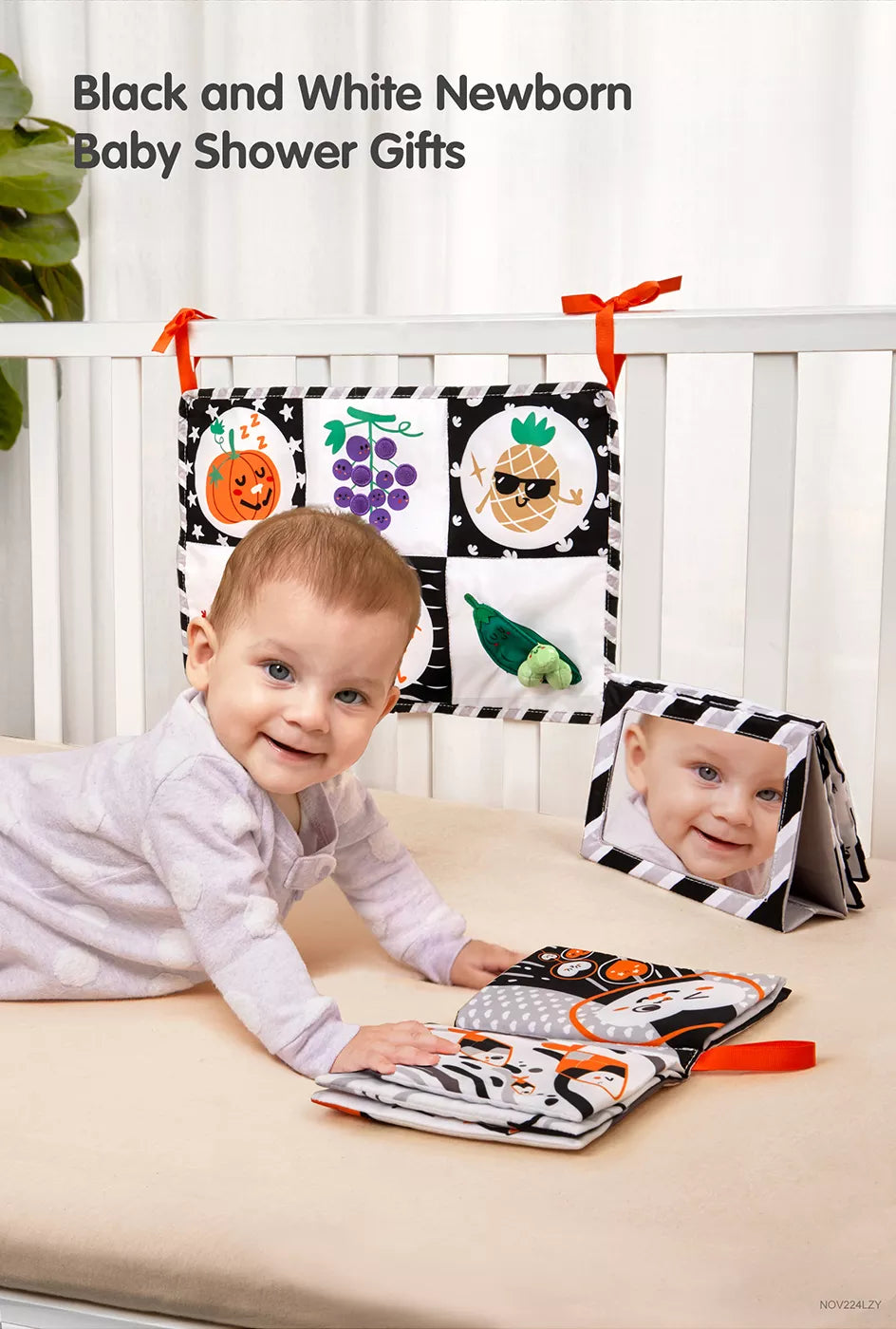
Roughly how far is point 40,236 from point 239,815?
132 centimetres

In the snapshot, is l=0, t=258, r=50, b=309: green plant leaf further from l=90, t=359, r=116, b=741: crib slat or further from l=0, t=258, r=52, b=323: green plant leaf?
l=90, t=359, r=116, b=741: crib slat

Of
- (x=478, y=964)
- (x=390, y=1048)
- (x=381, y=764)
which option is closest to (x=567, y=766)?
(x=381, y=764)

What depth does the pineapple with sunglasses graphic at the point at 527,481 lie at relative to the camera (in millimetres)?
1350

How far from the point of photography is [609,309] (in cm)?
129

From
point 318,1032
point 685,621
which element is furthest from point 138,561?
point 318,1032

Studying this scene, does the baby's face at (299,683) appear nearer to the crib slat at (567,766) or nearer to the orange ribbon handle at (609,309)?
the orange ribbon handle at (609,309)

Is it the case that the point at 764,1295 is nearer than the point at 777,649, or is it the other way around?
the point at 764,1295

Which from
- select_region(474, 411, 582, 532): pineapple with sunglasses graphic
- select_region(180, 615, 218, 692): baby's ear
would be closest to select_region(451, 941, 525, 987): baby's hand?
select_region(180, 615, 218, 692): baby's ear

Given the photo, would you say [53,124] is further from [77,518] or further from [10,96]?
[77,518]

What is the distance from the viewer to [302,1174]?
0.67 meters

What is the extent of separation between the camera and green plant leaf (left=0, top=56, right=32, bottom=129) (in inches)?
73.0

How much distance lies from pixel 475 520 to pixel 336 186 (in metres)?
0.75

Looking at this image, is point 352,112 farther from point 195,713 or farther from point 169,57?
point 195,713

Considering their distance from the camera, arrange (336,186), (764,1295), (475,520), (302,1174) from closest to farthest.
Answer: (764,1295) < (302,1174) < (475,520) < (336,186)
